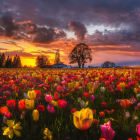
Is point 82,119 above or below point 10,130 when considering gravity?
above

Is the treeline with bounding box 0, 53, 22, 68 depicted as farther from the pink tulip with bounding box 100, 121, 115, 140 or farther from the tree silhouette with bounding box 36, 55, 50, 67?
the pink tulip with bounding box 100, 121, 115, 140

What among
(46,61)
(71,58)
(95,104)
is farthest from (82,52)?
(46,61)

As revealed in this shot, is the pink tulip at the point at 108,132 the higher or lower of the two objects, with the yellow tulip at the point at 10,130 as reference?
higher

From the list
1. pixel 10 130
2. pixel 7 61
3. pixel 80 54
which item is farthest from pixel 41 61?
pixel 10 130

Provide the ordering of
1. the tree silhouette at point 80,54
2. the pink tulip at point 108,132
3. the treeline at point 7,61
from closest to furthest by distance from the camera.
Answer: the pink tulip at point 108,132
the tree silhouette at point 80,54
the treeline at point 7,61

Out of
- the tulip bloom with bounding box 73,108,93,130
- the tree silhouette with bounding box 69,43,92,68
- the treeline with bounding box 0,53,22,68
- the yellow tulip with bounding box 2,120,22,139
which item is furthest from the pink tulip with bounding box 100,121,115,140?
the treeline with bounding box 0,53,22,68

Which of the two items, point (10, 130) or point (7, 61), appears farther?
point (7, 61)

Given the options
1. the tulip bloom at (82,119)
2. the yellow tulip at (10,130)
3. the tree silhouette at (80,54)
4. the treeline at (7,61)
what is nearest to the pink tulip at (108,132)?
the tulip bloom at (82,119)

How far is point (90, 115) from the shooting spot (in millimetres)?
1074

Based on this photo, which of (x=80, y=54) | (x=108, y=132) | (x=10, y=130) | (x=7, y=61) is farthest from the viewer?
(x=7, y=61)

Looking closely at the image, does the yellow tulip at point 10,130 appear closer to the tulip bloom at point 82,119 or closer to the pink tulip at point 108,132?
the tulip bloom at point 82,119

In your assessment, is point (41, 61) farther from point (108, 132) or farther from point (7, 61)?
point (108, 132)

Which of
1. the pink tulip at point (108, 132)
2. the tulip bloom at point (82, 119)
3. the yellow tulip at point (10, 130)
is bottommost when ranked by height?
the yellow tulip at point (10, 130)

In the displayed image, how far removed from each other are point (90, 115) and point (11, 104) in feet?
4.16
